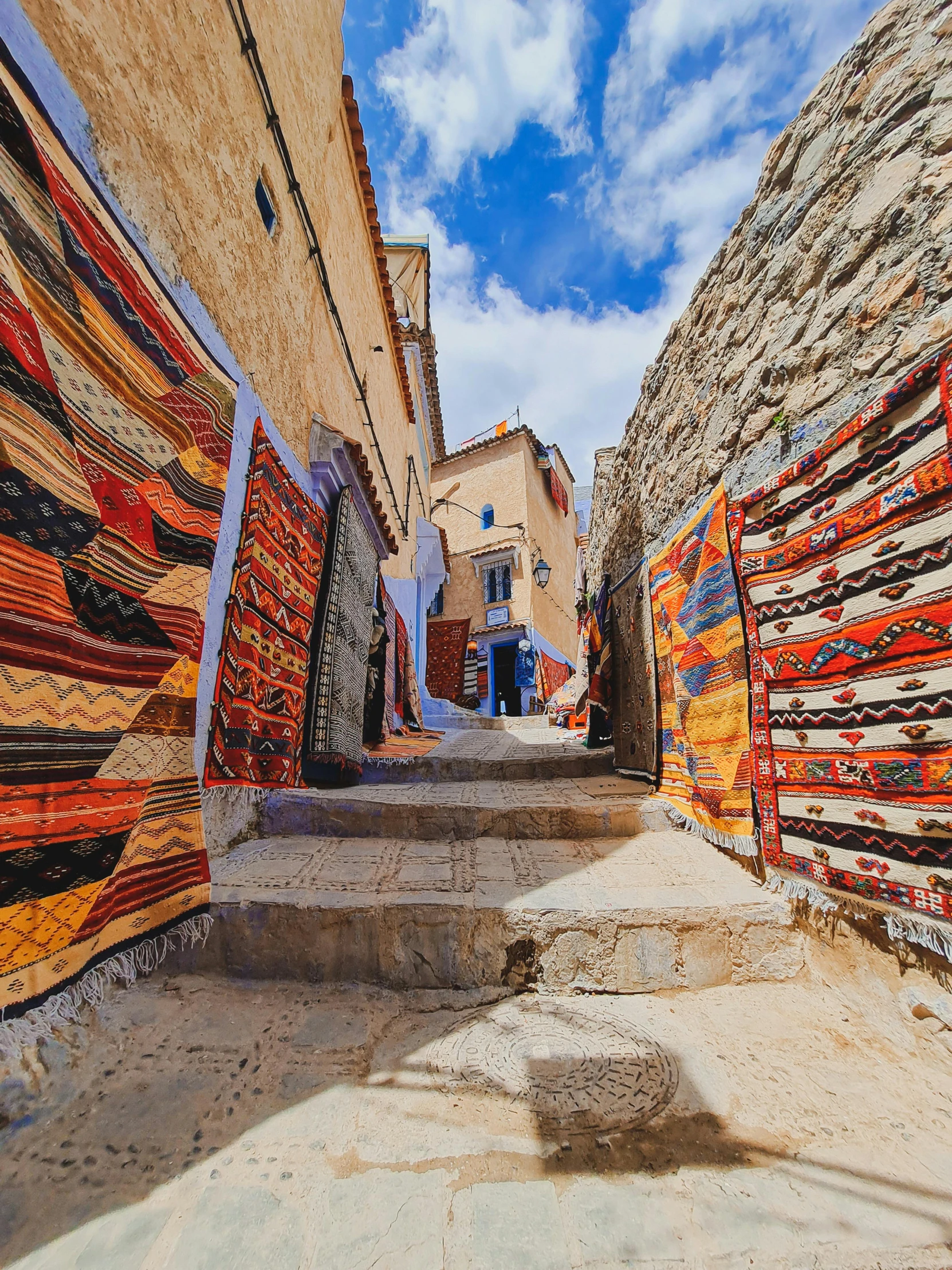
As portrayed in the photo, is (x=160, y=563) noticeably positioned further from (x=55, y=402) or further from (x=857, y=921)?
(x=857, y=921)

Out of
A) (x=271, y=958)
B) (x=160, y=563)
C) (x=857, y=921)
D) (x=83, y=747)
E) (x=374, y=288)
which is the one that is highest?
(x=374, y=288)

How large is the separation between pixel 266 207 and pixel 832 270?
329 centimetres

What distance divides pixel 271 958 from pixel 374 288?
7.12 meters

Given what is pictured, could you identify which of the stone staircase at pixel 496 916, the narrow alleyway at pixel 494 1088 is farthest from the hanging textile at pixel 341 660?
the narrow alleyway at pixel 494 1088

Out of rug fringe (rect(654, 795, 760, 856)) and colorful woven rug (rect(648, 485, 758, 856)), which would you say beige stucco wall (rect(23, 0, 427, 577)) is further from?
rug fringe (rect(654, 795, 760, 856))

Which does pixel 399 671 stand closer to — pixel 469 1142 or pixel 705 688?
pixel 705 688

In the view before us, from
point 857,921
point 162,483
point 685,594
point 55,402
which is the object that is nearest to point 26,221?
point 55,402

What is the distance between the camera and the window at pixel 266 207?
282 cm

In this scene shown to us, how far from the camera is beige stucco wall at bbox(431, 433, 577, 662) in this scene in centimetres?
1443

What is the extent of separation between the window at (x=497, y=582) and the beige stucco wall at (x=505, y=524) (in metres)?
0.17

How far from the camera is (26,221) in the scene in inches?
48.4

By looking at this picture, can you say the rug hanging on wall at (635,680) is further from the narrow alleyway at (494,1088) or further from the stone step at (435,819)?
A: the narrow alleyway at (494,1088)

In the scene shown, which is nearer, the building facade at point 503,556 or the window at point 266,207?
the window at point 266,207

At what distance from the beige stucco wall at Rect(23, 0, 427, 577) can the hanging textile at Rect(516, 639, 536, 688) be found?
9787mm
